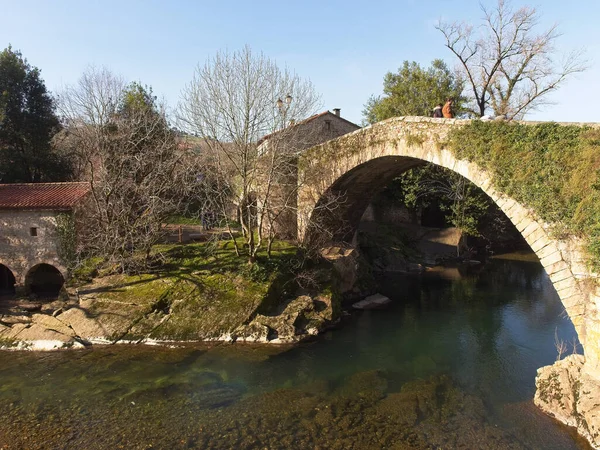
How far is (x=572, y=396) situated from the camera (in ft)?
26.2

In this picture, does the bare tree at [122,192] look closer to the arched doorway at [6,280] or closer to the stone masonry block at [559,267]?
the arched doorway at [6,280]

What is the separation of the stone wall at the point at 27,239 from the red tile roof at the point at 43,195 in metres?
0.27

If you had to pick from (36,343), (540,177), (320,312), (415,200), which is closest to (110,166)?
(36,343)

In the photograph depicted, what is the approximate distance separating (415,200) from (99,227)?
17196 mm

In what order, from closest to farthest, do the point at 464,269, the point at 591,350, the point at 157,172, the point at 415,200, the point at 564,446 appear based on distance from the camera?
the point at 564,446 < the point at 591,350 < the point at 157,172 < the point at 464,269 < the point at 415,200

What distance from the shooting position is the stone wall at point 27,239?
47.8 feet

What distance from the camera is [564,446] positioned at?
285 inches

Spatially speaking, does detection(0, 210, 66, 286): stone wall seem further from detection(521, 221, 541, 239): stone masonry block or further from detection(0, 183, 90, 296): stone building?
detection(521, 221, 541, 239): stone masonry block

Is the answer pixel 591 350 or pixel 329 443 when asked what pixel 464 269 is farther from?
pixel 329 443

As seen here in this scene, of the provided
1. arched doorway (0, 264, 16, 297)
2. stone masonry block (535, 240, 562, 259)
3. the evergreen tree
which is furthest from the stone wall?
stone masonry block (535, 240, 562, 259)

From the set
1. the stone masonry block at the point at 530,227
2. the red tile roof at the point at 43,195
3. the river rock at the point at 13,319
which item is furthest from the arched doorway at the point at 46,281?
the stone masonry block at the point at 530,227

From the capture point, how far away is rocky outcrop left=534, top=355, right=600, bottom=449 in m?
7.41

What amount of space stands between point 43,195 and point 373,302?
12.5 metres

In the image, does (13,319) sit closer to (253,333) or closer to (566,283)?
(253,333)
